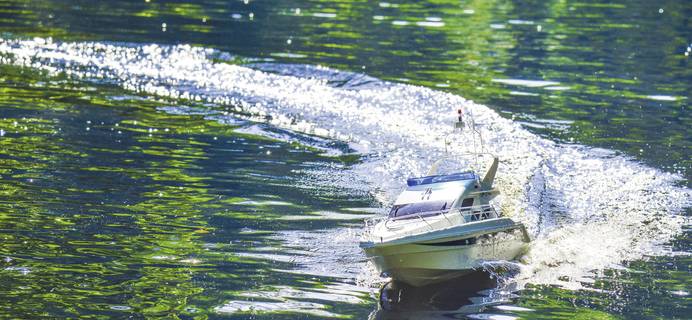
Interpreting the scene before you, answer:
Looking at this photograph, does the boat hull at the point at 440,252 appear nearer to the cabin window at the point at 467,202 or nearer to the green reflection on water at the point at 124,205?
the cabin window at the point at 467,202

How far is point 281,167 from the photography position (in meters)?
44.4

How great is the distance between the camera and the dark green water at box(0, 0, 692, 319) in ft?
99.6

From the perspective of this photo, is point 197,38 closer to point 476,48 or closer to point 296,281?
point 476,48

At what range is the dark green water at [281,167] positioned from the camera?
99.6ft

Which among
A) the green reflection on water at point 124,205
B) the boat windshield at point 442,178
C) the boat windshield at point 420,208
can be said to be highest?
the boat windshield at point 442,178

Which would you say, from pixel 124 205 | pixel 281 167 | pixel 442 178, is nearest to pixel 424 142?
pixel 281 167

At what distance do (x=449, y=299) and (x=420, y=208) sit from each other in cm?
322

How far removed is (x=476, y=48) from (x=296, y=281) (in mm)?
46790

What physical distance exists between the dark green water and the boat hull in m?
0.57

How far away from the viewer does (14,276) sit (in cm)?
3050

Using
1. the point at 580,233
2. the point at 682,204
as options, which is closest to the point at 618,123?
the point at 682,204

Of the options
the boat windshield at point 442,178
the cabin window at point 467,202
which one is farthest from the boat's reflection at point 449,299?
the boat windshield at point 442,178

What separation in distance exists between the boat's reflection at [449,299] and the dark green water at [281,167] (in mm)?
90

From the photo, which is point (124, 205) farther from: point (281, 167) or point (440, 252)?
point (440, 252)
